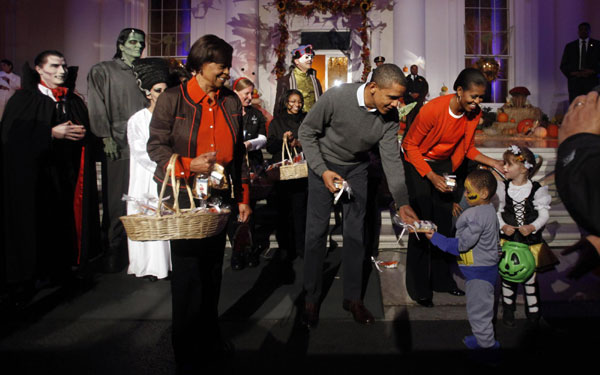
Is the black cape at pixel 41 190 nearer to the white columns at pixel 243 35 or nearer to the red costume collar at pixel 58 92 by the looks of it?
the red costume collar at pixel 58 92

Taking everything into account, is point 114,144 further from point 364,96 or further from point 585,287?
point 585,287

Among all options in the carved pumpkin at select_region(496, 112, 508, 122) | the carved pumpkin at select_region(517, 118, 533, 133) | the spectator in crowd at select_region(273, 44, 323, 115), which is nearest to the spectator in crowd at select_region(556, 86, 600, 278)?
the spectator in crowd at select_region(273, 44, 323, 115)

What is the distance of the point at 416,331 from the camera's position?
3961 mm

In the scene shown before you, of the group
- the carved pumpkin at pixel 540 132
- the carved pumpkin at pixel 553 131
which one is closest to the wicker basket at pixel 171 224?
the carved pumpkin at pixel 540 132

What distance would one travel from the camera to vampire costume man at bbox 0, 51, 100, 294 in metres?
4.72

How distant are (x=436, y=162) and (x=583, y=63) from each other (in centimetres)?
988

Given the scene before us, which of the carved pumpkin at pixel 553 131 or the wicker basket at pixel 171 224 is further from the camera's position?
the carved pumpkin at pixel 553 131

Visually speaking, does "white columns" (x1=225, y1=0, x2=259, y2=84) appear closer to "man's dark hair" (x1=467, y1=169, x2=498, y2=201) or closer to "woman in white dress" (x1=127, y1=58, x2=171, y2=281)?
"woman in white dress" (x1=127, y1=58, x2=171, y2=281)

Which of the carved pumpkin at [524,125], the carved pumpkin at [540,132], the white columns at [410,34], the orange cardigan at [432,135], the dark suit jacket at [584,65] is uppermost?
the white columns at [410,34]

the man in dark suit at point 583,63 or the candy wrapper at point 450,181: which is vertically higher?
the man in dark suit at point 583,63

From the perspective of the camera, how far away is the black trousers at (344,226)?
413cm

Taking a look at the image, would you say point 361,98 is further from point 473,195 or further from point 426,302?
point 426,302

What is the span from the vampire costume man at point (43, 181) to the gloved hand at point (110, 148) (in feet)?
1.10

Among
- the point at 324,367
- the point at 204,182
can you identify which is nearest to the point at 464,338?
the point at 324,367
